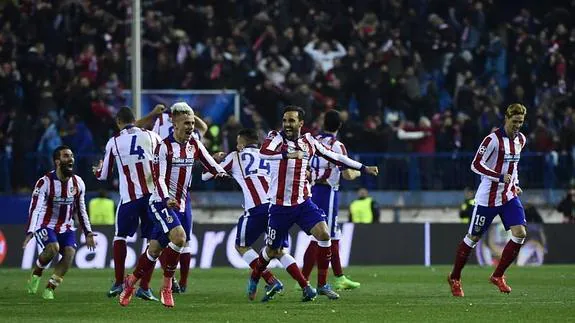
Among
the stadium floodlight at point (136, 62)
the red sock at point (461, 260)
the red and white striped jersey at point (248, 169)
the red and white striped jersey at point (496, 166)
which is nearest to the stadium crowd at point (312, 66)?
the stadium floodlight at point (136, 62)

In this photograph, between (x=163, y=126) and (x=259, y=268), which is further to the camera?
(x=163, y=126)

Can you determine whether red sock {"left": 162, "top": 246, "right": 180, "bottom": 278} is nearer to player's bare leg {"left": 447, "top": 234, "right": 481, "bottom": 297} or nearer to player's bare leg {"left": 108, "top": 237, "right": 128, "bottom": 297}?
player's bare leg {"left": 108, "top": 237, "right": 128, "bottom": 297}

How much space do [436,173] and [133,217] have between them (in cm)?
1336

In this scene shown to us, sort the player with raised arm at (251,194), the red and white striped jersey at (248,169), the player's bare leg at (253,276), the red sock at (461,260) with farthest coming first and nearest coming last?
the red and white striped jersey at (248,169), the red sock at (461,260), the player with raised arm at (251,194), the player's bare leg at (253,276)

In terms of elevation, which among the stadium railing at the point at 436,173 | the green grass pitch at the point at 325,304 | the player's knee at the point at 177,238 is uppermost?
the stadium railing at the point at 436,173

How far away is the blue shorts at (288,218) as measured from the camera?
16719 mm

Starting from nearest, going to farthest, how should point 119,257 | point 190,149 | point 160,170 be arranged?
point 160,170, point 190,149, point 119,257

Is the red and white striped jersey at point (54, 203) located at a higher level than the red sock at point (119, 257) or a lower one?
higher

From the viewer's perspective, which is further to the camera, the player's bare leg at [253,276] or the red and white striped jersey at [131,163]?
the red and white striped jersey at [131,163]

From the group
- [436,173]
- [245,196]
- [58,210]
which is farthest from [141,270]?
[436,173]

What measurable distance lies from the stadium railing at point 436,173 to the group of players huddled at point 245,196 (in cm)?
1052

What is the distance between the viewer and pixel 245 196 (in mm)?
18500

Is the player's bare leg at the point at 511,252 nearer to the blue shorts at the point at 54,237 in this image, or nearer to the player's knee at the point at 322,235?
the player's knee at the point at 322,235

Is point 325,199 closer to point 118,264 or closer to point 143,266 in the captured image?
point 118,264
